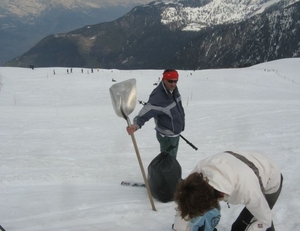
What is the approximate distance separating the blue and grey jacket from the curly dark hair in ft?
7.44

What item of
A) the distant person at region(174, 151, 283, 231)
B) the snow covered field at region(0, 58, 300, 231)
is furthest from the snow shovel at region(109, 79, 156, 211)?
the distant person at region(174, 151, 283, 231)

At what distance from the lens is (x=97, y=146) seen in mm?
9547

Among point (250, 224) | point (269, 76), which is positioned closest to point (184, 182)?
point (250, 224)

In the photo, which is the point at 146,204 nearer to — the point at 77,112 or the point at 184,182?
the point at 184,182

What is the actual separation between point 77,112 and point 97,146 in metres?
6.75

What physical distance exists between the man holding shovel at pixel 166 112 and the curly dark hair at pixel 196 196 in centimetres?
216

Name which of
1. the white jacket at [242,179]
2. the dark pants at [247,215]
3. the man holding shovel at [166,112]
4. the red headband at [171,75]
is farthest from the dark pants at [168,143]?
the white jacket at [242,179]

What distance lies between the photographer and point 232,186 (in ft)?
8.47

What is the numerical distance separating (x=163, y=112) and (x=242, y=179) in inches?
93.5

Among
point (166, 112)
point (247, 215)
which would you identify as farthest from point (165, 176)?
point (247, 215)

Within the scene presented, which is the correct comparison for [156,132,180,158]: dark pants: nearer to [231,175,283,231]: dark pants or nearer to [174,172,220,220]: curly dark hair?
[231,175,283,231]: dark pants

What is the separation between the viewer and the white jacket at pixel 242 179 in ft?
8.39

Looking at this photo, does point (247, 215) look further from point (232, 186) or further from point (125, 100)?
point (125, 100)

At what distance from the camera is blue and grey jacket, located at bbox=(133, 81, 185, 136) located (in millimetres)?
4781
